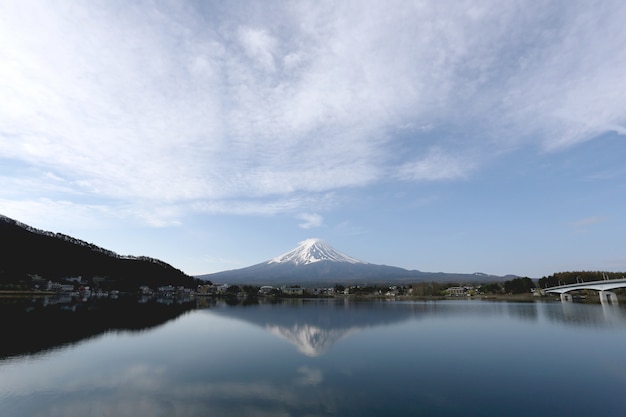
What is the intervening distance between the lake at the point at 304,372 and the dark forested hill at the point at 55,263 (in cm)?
4481

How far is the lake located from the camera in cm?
849

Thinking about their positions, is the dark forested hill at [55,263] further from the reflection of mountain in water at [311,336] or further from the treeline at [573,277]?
the treeline at [573,277]

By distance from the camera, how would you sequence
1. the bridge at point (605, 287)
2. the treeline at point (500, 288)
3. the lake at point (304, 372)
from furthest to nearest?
1. the treeline at point (500, 288)
2. the bridge at point (605, 287)
3. the lake at point (304, 372)

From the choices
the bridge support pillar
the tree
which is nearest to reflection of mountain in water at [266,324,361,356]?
the bridge support pillar

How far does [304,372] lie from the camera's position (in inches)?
472

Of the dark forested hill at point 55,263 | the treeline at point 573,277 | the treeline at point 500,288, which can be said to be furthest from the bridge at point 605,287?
the dark forested hill at point 55,263

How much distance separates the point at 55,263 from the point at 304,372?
244 ft

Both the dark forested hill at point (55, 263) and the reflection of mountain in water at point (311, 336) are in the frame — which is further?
the dark forested hill at point (55, 263)

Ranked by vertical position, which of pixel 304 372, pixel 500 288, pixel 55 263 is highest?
pixel 55 263

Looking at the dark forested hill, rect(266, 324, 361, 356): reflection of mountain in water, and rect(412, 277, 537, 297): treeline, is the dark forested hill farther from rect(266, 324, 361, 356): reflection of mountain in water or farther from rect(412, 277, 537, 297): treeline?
rect(412, 277, 537, 297): treeline

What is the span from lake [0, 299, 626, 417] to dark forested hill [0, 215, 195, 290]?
44.8m

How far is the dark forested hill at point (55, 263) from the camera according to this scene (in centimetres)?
5522

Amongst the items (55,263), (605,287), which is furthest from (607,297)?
(55,263)

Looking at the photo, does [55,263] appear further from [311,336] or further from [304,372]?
[304,372]
